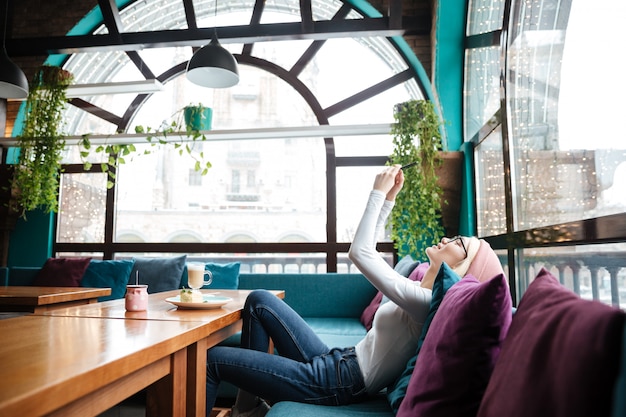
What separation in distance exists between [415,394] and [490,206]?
2.23m

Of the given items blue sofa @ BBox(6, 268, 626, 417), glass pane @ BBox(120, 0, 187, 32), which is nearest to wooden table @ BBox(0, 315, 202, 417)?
blue sofa @ BBox(6, 268, 626, 417)

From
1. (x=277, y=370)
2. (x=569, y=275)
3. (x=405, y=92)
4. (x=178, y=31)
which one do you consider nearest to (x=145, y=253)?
(x=178, y=31)

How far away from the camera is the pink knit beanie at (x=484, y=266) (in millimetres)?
1578

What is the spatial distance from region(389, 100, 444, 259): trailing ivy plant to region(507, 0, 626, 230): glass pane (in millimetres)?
944

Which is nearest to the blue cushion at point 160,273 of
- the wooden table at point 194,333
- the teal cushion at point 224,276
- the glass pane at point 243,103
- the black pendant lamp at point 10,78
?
the teal cushion at point 224,276

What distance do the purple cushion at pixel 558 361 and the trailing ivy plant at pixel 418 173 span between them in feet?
8.78

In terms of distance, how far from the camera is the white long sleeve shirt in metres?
1.47

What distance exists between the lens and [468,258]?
163cm

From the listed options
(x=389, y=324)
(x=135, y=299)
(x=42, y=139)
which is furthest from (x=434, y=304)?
(x=42, y=139)

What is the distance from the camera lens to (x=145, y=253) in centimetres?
466

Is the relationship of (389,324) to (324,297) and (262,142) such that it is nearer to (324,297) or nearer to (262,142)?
(324,297)

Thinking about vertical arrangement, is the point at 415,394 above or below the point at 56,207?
below

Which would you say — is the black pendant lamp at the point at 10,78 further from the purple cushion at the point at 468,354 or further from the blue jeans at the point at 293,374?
the purple cushion at the point at 468,354

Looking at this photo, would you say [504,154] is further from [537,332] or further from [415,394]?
[537,332]
